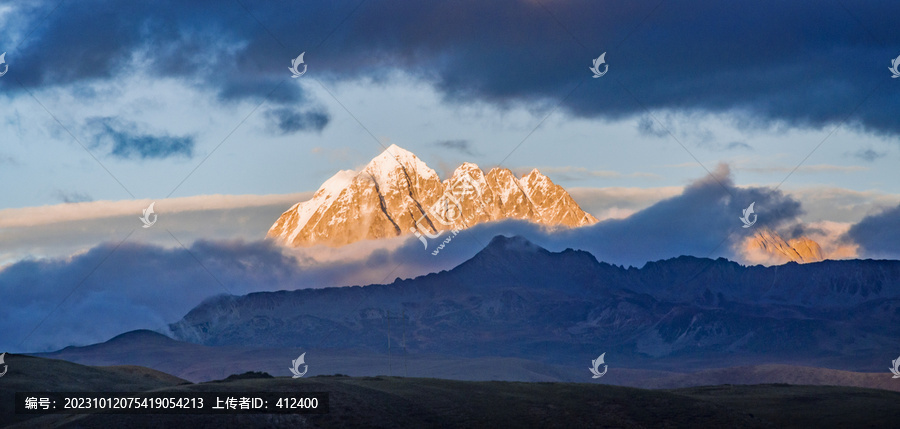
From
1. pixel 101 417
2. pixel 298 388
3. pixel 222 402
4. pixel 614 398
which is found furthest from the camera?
pixel 614 398

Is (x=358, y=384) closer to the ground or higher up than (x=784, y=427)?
higher up

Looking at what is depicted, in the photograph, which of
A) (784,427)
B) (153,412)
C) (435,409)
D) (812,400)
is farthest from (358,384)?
(812,400)

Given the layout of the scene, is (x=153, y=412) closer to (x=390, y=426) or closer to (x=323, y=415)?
(x=323, y=415)

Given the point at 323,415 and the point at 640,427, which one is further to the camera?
the point at 640,427

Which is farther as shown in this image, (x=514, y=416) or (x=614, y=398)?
(x=614, y=398)

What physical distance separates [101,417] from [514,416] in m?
45.2

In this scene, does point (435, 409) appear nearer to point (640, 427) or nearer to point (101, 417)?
point (640, 427)

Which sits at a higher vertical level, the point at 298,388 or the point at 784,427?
the point at 298,388

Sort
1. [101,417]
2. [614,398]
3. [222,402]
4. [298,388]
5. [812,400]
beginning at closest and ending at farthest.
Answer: [101,417] → [222,402] → [298,388] → [614,398] → [812,400]

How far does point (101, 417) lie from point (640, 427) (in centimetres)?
5856

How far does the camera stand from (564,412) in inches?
4887

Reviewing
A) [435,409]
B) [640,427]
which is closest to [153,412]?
[435,409]

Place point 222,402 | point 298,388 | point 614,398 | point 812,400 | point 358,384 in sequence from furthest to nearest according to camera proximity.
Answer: point 812,400 < point 614,398 < point 358,384 < point 298,388 < point 222,402

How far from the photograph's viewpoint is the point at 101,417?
326 ft
